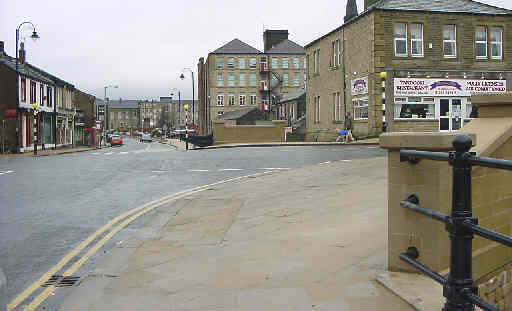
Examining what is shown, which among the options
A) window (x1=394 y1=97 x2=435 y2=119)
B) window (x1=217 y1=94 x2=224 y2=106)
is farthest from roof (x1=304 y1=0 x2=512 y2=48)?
window (x1=217 y1=94 x2=224 y2=106)

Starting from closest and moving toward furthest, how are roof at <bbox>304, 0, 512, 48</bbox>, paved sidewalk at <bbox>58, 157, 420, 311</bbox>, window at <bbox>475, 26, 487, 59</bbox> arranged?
paved sidewalk at <bbox>58, 157, 420, 311</bbox> < roof at <bbox>304, 0, 512, 48</bbox> < window at <bbox>475, 26, 487, 59</bbox>

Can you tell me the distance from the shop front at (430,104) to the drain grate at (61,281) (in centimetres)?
3024

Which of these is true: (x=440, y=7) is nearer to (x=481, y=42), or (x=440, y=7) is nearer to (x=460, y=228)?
(x=481, y=42)

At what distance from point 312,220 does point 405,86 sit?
27.7m

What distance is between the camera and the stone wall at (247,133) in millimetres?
42344

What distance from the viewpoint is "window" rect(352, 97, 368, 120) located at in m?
34.9

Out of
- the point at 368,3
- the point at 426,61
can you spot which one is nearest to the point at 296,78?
the point at 368,3

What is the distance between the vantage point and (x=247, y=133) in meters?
42.7

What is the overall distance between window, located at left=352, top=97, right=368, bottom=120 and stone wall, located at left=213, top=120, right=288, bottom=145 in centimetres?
772

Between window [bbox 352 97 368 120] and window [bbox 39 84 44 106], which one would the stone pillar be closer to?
window [bbox 352 97 368 120]

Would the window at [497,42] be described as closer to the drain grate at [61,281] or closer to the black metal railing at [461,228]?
the drain grate at [61,281]

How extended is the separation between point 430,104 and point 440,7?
6677 millimetres

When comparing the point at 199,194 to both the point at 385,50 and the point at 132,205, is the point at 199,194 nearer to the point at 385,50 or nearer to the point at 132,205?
the point at 132,205

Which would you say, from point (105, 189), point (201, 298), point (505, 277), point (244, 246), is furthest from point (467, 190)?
point (105, 189)
